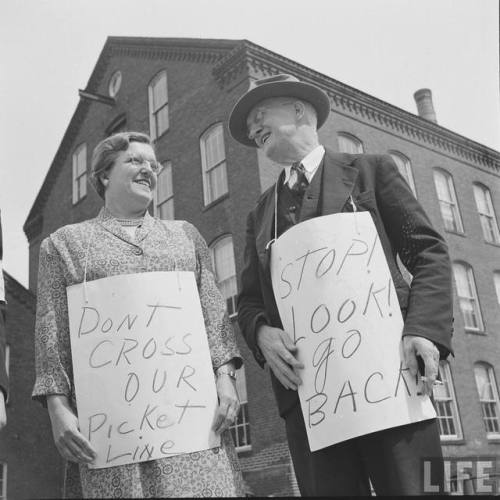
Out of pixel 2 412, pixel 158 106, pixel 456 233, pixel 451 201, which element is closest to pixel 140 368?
pixel 2 412

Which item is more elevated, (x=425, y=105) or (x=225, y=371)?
(x=425, y=105)

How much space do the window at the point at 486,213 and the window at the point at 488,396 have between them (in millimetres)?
4717

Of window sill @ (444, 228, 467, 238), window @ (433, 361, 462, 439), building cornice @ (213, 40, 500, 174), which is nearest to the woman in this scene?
building cornice @ (213, 40, 500, 174)

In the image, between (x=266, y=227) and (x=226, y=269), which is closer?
(x=266, y=227)

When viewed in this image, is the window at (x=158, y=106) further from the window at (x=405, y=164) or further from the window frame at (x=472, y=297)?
the window frame at (x=472, y=297)

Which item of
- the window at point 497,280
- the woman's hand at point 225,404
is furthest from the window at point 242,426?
the woman's hand at point 225,404

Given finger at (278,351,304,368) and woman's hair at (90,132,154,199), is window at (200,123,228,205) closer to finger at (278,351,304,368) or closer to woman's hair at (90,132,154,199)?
woman's hair at (90,132,154,199)

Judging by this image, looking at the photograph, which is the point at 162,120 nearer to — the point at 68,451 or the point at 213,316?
the point at 213,316

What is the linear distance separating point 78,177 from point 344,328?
21.8 meters

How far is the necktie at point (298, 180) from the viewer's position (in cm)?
245

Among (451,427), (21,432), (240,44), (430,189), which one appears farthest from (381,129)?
(21,432)

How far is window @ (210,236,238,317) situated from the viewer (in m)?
15.8

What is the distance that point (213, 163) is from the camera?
17359 millimetres

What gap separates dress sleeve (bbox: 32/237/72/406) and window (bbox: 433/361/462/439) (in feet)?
50.6
